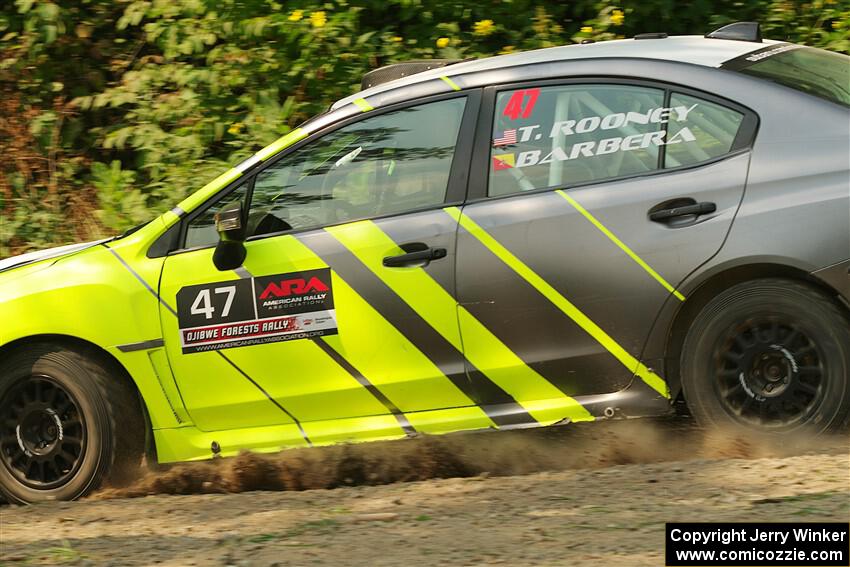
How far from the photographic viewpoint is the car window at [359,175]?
4656mm

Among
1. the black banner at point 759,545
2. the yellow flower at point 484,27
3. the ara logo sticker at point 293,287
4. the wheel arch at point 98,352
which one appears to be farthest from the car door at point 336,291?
the yellow flower at point 484,27

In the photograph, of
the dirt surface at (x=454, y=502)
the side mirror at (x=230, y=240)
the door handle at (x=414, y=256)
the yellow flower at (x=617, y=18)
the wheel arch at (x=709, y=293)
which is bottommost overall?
the dirt surface at (x=454, y=502)

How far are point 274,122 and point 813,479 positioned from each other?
5.01 metres

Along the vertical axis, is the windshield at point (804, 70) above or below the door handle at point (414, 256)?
above

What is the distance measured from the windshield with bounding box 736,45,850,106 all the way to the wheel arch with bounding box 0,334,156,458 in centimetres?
281

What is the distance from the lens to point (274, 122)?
314 inches

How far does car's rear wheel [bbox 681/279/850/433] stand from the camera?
4219mm

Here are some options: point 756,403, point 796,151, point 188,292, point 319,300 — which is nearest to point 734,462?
point 756,403

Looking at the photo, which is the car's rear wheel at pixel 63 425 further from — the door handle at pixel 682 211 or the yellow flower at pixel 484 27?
the yellow flower at pixel 484 27

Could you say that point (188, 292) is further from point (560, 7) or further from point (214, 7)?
point (560, 7)

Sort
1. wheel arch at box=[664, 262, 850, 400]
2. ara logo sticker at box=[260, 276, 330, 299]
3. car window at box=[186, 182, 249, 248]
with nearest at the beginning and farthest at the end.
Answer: wheel arch at box=[664, 262, 850, 400] → ara logo sticker at box=[260, 276, 330, 299] → car window at box=[186, 182, 249, 248]

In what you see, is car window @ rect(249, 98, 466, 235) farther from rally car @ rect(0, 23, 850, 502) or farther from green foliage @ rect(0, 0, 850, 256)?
green foliage @ rect(0, 0, 850, 256)

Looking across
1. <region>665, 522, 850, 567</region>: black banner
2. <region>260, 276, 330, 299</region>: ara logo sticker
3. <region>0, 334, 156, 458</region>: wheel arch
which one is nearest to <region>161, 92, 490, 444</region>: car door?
<region>260, 276, 330, 299</region>: ara logo sticker

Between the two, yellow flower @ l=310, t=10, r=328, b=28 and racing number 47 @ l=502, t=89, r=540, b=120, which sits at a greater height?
yellow flower @ l=310, t=10, r=328, b=28
